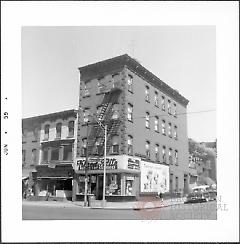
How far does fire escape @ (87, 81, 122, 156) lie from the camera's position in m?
9.48

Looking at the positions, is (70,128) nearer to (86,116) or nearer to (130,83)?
(86,116)

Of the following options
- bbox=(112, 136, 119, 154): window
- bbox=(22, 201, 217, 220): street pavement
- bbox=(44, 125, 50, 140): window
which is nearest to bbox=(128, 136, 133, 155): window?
bbox=(112, 136, 119, 154): window

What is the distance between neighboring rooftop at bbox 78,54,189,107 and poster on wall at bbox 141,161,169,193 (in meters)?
2.11

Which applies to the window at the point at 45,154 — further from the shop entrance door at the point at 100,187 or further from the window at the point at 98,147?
the shop entrance door at the point at 100,187

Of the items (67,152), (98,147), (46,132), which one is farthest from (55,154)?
(98,147)

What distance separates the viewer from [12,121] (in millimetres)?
7320

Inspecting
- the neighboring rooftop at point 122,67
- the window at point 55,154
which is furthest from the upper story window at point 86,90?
the window at point 55,154

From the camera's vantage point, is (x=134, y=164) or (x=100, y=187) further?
(x=134, y=164)

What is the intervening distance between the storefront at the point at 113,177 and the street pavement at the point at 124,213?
964 mm

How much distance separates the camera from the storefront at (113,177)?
30.2 ft

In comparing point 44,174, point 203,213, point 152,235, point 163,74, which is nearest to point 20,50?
point 163,74

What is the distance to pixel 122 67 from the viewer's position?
916 centimetres

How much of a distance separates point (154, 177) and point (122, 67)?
2877 millimetres

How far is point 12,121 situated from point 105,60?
252cm
